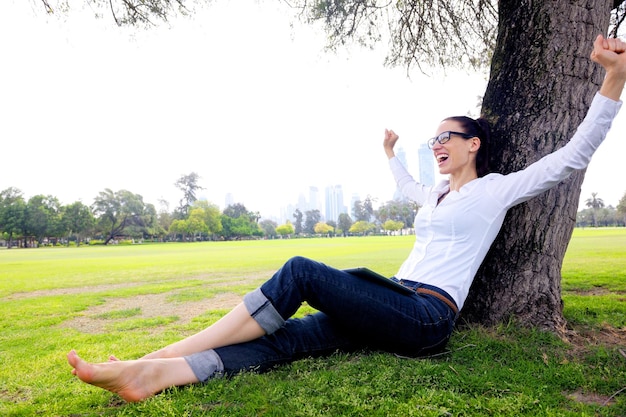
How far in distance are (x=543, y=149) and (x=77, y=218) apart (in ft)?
261

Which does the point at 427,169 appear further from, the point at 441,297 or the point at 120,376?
the point at 120,376

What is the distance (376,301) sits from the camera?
85.4 inches

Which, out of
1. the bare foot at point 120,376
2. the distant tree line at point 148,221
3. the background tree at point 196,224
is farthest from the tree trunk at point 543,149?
the background tree at point 196,224

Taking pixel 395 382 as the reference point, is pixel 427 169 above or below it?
above

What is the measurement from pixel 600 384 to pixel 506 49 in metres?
2.49

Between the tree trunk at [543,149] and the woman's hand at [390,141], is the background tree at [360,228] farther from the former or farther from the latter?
the tree trunk at [543,149]

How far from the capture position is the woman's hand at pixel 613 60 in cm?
207

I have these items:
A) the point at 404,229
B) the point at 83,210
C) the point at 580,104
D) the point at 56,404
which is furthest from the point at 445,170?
the point at 404,229

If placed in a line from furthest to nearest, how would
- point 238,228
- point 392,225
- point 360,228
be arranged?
point 360,228 < point 392,225 < point 238,228

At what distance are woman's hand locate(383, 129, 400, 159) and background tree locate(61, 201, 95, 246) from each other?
3071 inches

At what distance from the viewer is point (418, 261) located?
2.58 meters

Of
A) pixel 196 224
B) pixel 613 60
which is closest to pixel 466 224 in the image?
pixel 613 60

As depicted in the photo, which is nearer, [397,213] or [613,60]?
[613,60]

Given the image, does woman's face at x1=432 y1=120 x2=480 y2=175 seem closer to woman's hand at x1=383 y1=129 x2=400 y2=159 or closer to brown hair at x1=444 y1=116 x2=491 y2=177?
brown hair at x1=444 y1=116 x2=491 y2=177
